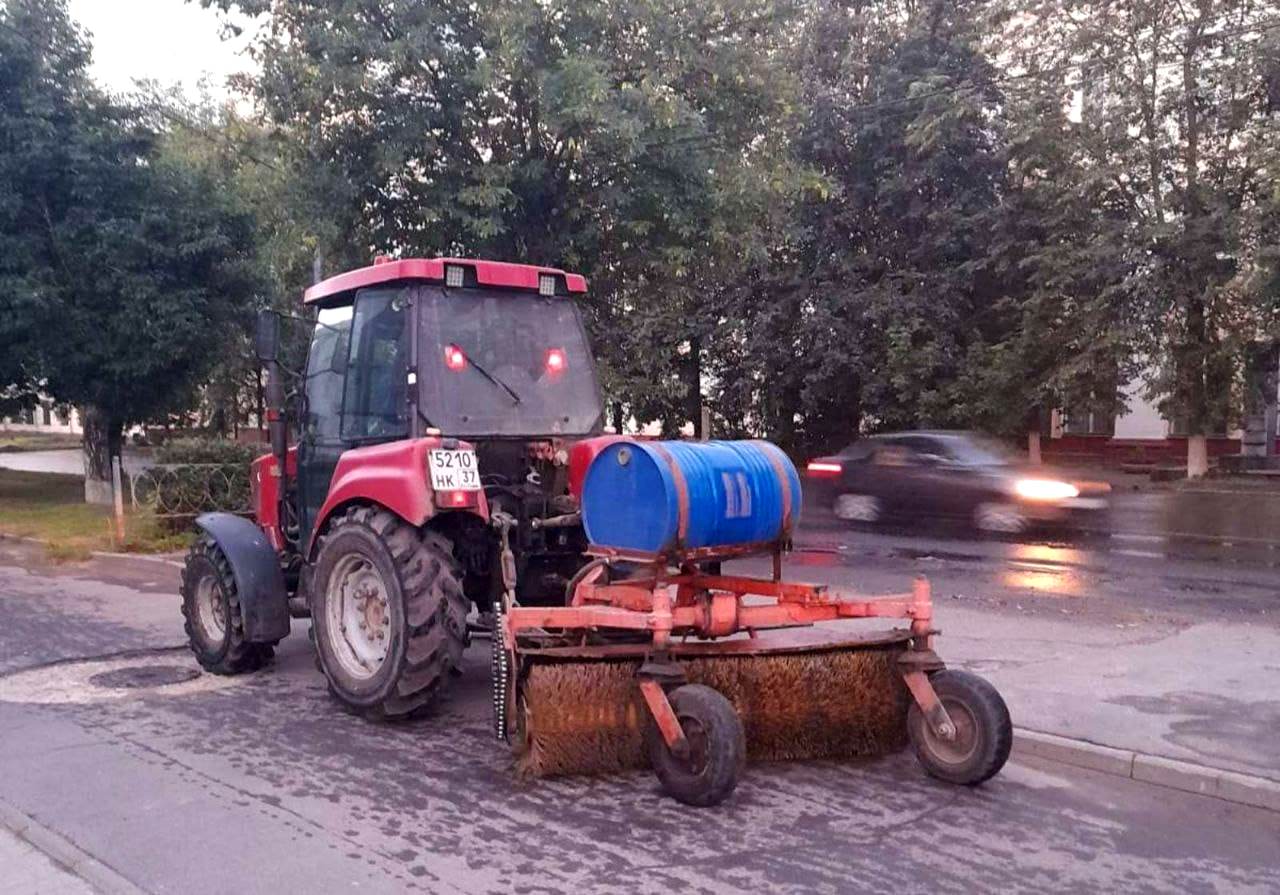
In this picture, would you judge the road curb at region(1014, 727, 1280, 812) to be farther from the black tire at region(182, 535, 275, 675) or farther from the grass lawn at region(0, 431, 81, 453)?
the grass lawn at region(0, 431, 81, 453)

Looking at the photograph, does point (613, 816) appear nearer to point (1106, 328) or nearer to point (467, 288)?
point (467, 288)

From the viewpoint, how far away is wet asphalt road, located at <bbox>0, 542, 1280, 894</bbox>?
474 centimetres

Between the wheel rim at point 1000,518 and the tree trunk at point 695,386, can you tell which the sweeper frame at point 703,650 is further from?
the tree trunk at point 695,386

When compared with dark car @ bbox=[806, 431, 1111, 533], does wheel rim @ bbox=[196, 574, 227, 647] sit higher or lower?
lower

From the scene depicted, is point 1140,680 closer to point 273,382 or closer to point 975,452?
point 273,382

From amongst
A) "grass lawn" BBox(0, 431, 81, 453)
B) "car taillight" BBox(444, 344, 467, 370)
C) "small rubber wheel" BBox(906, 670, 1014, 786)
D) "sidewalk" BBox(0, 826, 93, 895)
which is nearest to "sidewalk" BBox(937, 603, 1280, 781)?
"small rubber wheel" BBox(906, 670, 1014, 786)

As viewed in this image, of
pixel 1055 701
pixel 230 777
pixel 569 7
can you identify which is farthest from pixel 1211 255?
pixel 230 777

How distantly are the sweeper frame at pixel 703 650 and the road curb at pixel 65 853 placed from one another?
70.6 inches

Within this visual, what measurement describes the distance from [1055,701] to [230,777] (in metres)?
4.65

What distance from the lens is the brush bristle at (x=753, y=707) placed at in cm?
565

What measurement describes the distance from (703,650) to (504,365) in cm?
247

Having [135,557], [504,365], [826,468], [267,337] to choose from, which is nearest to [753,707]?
[504,365]

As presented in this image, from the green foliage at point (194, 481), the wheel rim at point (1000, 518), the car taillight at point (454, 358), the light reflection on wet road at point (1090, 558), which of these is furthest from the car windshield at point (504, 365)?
the wheel rim at point (1000, 518)

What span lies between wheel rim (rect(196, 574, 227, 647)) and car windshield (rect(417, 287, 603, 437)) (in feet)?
8.06
